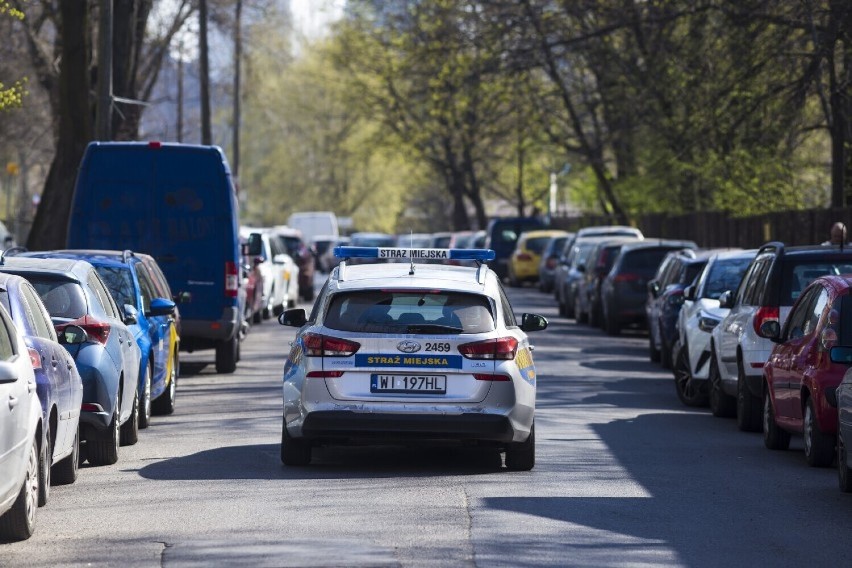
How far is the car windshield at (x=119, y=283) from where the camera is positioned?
1606 centimetres

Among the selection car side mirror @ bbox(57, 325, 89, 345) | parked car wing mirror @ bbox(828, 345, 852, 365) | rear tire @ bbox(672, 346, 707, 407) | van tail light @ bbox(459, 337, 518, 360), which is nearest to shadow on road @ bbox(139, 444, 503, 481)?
van tail light @ bbox(459, 337, 518, 360)

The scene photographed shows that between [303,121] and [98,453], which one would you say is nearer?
[98,453]

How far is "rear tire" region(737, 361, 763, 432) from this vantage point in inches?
620

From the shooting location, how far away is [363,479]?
1195 centimetres

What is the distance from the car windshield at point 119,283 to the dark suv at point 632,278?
14.4 meters

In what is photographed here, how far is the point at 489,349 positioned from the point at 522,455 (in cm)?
86

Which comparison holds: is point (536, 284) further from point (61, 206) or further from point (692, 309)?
point (692, 309)

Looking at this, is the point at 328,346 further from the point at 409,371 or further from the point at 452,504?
the point at 452,504

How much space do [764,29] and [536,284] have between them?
3304cm

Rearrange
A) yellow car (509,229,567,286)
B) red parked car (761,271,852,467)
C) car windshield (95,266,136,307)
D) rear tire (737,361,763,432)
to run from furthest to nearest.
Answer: yellow car (509,229,567,286)
car windshield (95,266,136,307)
rear tire (737,361,763,432)
red parked car (761,271,852,467)

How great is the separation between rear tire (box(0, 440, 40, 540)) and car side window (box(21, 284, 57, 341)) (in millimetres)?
1361

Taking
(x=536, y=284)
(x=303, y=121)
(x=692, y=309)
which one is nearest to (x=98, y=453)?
(x=692, y=309)

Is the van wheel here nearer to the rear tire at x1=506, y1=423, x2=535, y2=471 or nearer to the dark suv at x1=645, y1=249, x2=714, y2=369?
the dark suv at x1=645, y1=249, x2=714, y2=369

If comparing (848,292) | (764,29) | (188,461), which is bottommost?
(188,461)
